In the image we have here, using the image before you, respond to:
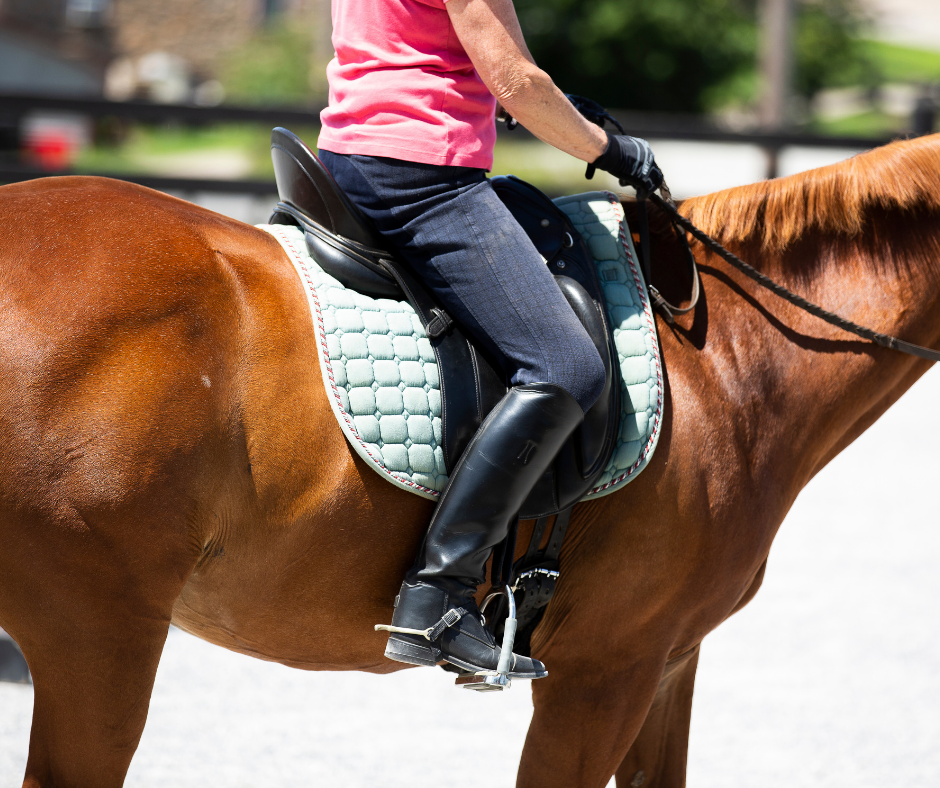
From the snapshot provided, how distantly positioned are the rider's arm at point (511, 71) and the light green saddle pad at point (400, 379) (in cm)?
40

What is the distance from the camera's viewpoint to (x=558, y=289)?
6.51 feet

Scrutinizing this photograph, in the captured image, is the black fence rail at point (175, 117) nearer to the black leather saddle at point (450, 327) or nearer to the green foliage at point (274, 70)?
the black leather saddle at point (450, 327)

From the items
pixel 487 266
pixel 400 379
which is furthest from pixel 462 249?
pixel 400 379

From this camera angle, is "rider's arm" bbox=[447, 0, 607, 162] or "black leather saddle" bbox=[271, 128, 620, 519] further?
"black leather saddle" bbox=[271, 128, 620, 519]

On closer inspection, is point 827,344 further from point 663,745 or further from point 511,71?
point 663,745

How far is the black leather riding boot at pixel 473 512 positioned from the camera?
1901mm

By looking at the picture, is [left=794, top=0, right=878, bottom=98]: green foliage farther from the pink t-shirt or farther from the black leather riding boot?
the black leather riding boot

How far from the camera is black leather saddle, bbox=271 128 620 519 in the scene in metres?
1.97

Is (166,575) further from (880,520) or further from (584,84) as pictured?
(584,84)

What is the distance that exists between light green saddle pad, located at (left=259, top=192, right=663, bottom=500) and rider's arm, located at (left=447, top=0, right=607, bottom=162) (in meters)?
0.40

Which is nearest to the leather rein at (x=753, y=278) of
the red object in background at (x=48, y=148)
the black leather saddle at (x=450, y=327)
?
the black leather saddle at (x=450, y=327)

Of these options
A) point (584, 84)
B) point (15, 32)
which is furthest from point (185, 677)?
point (584, 84)

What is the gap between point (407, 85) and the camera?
1.90 m

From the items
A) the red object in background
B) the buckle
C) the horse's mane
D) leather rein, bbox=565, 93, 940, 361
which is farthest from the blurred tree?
the buckle
